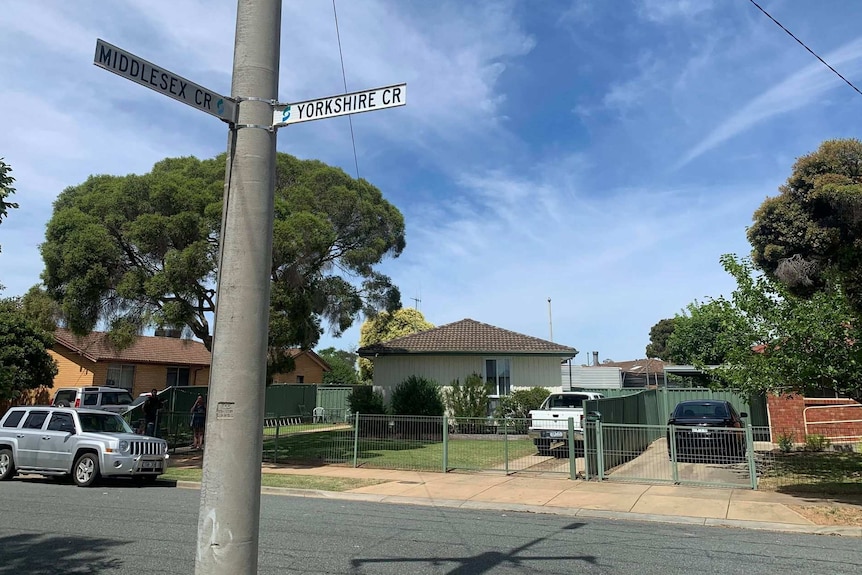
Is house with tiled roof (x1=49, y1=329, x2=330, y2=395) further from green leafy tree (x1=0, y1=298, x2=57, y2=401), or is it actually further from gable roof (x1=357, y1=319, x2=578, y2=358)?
gable roof (x1=357, y1=319, x2=578, y2=358)

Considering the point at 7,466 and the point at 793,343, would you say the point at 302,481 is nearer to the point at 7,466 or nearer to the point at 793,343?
the point at 7,466

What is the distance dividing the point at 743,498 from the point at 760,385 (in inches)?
84.3

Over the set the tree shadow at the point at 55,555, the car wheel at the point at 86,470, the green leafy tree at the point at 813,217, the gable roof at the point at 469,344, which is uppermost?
the green leafy tree at the point at 813,217

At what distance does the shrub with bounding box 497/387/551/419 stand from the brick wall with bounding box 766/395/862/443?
7.91 m

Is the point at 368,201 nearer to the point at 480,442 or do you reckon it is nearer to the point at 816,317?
the point at 480,442

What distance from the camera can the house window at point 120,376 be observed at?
32.5 meters

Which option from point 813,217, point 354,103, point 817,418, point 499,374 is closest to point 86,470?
point 354,103

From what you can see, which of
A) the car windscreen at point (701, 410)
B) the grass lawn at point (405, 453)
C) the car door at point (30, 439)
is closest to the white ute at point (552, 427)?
the grass lawn at point (405, 453)

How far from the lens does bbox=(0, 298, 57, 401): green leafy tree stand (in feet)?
82.5

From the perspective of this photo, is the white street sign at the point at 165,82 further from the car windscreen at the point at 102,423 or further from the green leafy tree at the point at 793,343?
the car windscreen at the point at 102,423

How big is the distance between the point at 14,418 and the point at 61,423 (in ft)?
5.31

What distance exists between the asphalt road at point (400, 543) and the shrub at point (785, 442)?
11386 millimetres

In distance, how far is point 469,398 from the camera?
2511 centimetres

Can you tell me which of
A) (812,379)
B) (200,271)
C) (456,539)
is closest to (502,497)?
(456,539)
